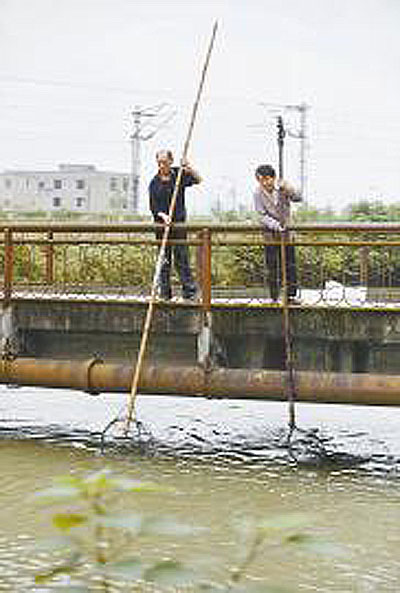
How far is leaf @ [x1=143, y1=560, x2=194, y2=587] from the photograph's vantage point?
1.75m

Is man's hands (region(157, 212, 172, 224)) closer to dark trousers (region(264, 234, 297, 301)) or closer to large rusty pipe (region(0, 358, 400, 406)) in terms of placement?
dark trousers (region(264, 234, 297, 301))

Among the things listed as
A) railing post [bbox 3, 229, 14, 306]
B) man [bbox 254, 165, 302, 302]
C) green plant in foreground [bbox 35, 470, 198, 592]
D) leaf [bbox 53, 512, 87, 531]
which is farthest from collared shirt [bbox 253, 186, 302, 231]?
leaf [bbox 53, 512, 87, 531]

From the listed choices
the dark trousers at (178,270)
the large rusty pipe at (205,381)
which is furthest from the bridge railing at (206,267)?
the large rusty pipe at (205,381)

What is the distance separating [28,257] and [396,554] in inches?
399

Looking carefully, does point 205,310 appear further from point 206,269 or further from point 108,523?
point 108,523

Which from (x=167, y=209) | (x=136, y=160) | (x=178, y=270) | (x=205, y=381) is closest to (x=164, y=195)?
(x=167, y=209)

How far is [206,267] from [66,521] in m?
7.54

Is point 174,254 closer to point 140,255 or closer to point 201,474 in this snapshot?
point 201,474

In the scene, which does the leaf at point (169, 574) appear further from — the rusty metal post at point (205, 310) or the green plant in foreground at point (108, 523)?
the rusty metal post at point (205, 310)

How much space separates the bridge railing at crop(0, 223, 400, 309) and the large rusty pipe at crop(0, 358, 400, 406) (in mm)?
708

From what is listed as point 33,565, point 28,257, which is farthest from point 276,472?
point 28,257

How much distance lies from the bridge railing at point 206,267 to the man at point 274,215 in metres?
0.19

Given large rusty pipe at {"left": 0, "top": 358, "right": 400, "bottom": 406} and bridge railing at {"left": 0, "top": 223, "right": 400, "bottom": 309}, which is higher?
bridge railing at {"left": 0, "top": 223, "right": 400, "bottom": 309}

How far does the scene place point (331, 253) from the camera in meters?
17.1
